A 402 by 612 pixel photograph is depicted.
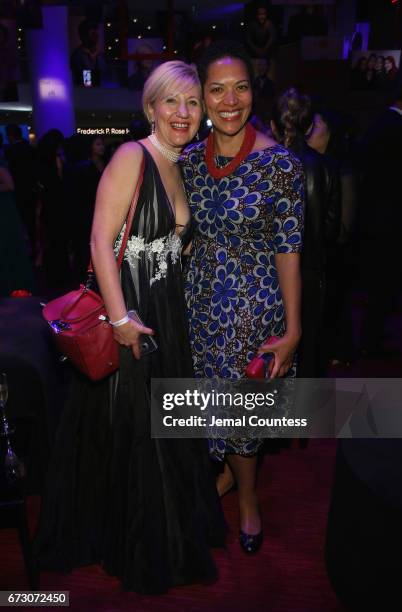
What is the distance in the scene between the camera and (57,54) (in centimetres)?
1167

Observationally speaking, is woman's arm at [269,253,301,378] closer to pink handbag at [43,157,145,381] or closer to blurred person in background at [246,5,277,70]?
pink handbag at [43,157,145,381]

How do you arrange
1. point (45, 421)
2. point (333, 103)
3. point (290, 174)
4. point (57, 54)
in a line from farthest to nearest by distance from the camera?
point (57, 54), point (333, 103), point (45, 421), point (290, 174)

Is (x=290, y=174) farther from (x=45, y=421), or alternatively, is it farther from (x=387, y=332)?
(x=387, y=332)

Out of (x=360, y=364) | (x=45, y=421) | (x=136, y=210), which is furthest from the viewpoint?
(x=360, y=364)

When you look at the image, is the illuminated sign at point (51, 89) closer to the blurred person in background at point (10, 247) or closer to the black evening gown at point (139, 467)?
the blurred person in background at point (10, 247)

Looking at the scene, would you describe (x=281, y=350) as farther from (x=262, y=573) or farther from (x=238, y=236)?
(x=262, y=573)

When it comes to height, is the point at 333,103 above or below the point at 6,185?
above

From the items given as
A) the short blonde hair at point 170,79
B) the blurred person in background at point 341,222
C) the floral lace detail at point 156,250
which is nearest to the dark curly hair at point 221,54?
the short blonde hair at point 170,79

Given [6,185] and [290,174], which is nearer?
[290,174]

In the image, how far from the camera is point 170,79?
5.80 ft

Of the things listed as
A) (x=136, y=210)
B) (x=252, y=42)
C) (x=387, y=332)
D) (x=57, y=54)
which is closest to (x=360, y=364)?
(x=387, y=332)

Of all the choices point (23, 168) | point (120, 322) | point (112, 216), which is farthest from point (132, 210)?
point (23, 168)

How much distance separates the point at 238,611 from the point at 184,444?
64 centimetres

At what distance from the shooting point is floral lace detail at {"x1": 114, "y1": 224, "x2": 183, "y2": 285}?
184 cm
